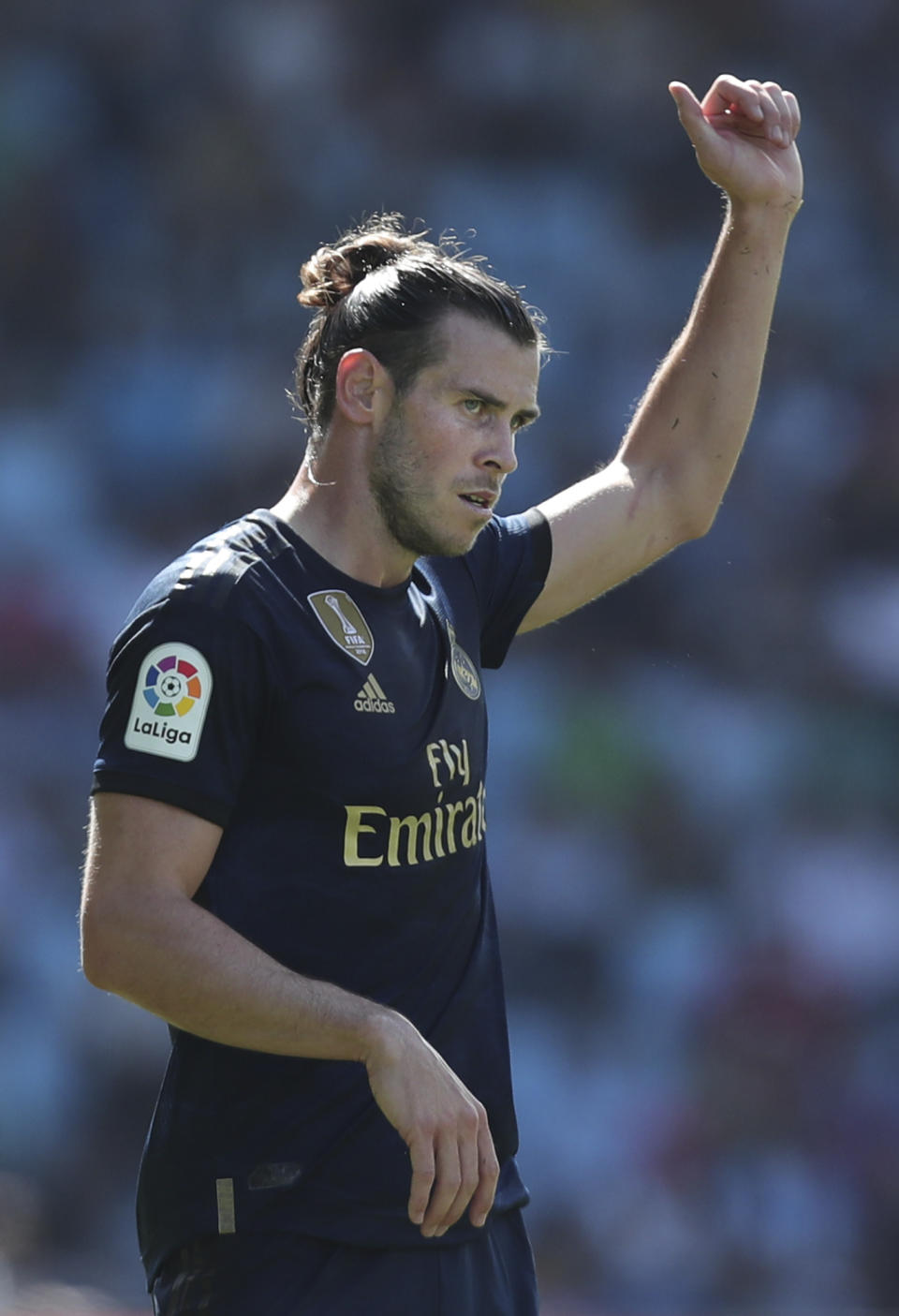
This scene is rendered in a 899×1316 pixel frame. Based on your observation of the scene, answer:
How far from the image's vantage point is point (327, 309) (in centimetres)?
316

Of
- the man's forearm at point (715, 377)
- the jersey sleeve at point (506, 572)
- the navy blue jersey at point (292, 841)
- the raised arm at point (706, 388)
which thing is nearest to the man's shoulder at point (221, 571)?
the navy blue jersey at point (292, 841)

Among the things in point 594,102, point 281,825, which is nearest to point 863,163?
point 594,102

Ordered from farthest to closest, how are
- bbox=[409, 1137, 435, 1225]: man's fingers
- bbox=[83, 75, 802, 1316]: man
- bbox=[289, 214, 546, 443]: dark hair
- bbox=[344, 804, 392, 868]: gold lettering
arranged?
bbox=[289, 214, 546, 443]: dark hair, bbox=[344, 804, 392, 868]: gold lettering, bbox=[83, 75, 802, 1316]: man, bbox=[409, 1137, 435, 1225]: man's fingers

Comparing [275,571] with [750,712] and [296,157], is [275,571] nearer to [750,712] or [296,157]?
[750,712]

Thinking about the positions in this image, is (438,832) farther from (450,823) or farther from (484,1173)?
(484,1173)

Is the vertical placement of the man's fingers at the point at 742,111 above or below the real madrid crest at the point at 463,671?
above

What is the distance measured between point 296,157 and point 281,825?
724 cm

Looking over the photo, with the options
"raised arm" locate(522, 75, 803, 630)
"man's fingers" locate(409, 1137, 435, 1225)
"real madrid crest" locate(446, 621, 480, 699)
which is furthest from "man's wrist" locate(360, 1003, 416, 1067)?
"raised arm" locate(522, 75, 803, 630)

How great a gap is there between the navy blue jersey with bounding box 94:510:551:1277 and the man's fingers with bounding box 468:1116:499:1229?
0.30 m

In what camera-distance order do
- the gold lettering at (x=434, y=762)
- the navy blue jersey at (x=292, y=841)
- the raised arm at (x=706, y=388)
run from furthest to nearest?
the raised arm at (x=706, y=388) → the gold lettering at (x=434, y=762) → the navy blue jersey at (x=292, y=841)

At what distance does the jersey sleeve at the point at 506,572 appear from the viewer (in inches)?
130

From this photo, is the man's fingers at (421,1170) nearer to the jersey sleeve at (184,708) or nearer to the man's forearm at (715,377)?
the jersey sleeve at (184,708)

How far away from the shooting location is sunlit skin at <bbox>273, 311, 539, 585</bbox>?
2873mm

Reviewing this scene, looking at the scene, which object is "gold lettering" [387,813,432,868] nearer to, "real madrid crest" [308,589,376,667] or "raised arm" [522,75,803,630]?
"real madrid crest" [308,589,376,667]
